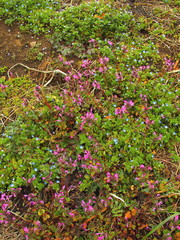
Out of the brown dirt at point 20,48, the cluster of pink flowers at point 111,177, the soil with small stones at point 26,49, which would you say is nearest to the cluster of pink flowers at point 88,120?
the cluster of pink flowers at point 111,177

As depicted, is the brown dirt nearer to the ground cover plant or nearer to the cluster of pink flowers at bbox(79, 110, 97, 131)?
the ground cover plant

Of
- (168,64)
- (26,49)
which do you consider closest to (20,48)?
(26,49)

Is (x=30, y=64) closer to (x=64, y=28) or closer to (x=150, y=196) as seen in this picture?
(x=64, y=28)

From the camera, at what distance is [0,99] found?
3859 mm

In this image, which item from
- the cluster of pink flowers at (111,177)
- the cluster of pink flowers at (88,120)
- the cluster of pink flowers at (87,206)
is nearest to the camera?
the cluster of pink flowers at (87,206)

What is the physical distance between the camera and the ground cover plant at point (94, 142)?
2.79m

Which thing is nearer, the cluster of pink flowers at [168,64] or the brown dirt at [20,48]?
the cluster of pink flowers at [168,64]

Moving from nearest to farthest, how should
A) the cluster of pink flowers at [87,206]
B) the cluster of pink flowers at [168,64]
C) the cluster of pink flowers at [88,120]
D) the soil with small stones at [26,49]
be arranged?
the cluster of pink flowers at [87,206], the cluster of pink flowers at [88,120], the cluster of pink flowers at [168,64], the soil with small stones at [26,49]

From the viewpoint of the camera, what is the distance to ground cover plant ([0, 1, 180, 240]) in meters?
Result: 2.79

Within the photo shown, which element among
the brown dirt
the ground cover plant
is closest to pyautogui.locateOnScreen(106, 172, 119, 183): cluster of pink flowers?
the ground cover plant

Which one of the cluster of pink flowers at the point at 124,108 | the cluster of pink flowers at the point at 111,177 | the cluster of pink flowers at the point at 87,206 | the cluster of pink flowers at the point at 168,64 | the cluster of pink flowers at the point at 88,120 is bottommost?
the cluster of pink flowers at the point at 87,206

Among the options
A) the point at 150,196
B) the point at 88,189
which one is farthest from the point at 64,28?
the point at 150,196

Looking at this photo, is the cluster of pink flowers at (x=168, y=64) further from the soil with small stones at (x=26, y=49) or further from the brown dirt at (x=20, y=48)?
the brown dirt at (x=20, y=48)

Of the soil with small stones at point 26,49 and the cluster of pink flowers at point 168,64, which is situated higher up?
the cluster of pink flowers at point 168,64
